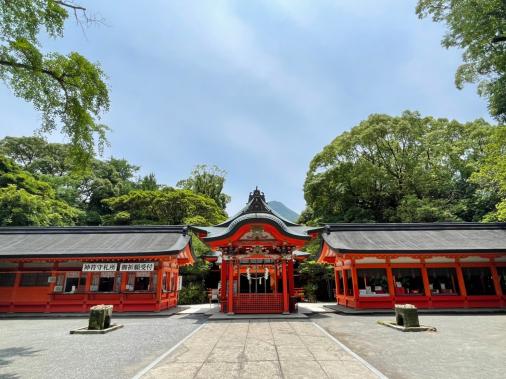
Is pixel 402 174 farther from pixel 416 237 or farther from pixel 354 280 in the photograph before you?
pixel 354 280

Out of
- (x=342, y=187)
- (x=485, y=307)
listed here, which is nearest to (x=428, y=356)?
(x=485, y=307)

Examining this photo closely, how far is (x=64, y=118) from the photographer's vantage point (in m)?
10.7

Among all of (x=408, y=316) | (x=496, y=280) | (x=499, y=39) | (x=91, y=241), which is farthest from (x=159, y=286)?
(x=499, y=39)

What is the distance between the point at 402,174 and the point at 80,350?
30731 millimetres

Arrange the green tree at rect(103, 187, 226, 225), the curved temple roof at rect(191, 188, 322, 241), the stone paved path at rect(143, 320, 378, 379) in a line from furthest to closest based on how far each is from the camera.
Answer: the green tree at rect(103, 187, 226, 225)
the curved temple roof at rect(191, 188, 322, 241)
the stone paved path at rect(143, 320, 378, 379)

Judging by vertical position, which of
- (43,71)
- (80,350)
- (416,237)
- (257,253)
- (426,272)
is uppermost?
(43,71)

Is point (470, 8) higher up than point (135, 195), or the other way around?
point (470, 8)

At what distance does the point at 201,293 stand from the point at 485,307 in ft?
63.3

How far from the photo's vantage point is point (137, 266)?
16406 millimetres

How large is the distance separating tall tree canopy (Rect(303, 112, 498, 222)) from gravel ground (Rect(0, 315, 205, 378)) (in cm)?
2268

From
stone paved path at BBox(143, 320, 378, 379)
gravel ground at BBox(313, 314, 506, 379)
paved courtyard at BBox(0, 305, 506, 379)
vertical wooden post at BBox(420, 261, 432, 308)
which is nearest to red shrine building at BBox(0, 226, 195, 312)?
paved courtyard at BBox(0, 305, 506, 379)

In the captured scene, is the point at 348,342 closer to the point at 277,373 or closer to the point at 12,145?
the point at 277,373

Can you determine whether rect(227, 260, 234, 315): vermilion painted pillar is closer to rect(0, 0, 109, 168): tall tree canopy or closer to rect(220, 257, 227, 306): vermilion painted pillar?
rect(220, 257, 227, 306): vermilion painted pillar

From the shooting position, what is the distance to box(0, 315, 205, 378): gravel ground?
239 inches
